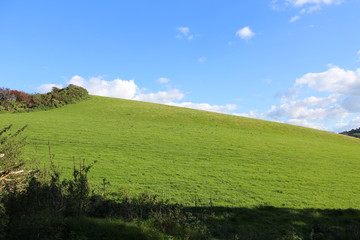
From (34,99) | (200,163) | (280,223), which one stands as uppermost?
(34,99)

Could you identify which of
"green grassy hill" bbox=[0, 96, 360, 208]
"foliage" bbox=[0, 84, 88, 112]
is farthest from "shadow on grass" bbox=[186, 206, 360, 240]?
"foliage" bbox=[0, 84, 88, 112]

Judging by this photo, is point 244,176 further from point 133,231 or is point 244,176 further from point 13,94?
point 13,94

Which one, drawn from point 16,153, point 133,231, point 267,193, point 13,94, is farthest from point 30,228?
point 13,94

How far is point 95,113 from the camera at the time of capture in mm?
42219

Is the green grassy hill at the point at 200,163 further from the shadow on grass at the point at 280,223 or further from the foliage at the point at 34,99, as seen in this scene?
the foliage at the point at 34,99

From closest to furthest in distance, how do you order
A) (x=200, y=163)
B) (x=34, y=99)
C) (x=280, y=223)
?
1. (x=280, y=223)
2. (x=200, y=163)
3. (x=34, y=99)

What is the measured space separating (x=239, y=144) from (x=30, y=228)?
75.6 ft

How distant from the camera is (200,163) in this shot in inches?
719

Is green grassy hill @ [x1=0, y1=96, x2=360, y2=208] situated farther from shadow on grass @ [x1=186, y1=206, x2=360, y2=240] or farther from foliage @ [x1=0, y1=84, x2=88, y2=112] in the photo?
foliage @ [x1=0, y1=84, x2=88, y2=112]

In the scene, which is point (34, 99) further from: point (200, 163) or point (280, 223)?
point (280, 223)

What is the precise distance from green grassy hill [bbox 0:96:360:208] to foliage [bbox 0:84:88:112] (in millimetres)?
11765

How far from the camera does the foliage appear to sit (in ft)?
145

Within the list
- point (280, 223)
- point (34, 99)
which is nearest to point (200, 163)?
point (280, 223)

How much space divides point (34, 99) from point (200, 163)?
42.1m
